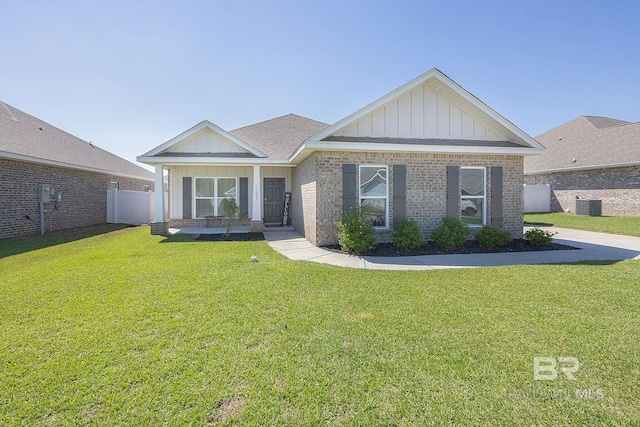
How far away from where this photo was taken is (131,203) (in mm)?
16984

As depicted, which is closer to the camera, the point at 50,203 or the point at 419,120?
the point at 419,120

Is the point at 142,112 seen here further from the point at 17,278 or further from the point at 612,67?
the point at 612,67

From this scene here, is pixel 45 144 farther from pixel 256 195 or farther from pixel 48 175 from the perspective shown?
pixel 256 195

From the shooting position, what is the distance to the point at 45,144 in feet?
45.3

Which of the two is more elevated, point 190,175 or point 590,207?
point 190,175

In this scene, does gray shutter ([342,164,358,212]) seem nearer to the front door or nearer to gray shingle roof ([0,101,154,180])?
the front door

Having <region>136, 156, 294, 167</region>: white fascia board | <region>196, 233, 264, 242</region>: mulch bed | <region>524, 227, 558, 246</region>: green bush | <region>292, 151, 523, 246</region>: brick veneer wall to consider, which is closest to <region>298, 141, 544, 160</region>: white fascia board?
<region>292, 151, 523, 246</region>: brick veneer wall

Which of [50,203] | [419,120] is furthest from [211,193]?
[419,120]

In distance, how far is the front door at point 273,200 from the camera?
48.2 ft

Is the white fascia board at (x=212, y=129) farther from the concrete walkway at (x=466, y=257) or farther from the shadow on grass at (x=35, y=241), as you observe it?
the concrete walkway at (x=466, y=257)

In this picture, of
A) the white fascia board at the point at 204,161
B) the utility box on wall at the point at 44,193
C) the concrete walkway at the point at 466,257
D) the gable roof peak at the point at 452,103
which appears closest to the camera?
the concrete walkway at the point at 466,257

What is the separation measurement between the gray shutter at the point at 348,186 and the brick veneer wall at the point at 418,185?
118 mm

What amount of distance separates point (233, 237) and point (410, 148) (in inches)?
263

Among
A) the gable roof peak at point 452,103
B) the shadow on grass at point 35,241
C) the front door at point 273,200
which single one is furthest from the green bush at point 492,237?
the shadow on grass at point 35,241
